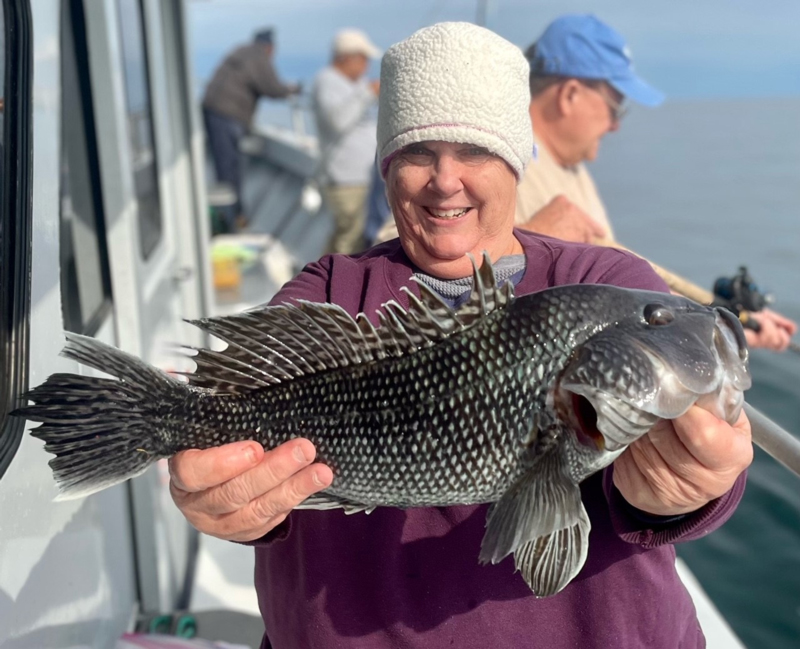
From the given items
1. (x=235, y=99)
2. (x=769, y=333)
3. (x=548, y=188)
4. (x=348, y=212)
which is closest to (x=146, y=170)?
(x=548, y=188)

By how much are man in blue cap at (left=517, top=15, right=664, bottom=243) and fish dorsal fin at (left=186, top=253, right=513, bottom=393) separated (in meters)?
1.80

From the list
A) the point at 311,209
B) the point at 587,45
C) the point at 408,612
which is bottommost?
the point at 311,209

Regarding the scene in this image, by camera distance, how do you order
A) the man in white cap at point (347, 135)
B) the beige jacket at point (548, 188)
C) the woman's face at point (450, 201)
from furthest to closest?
the man in white cap at point (347, 135) < the beige jacket at point (548, 188) < the woman's face at point (450, 201)

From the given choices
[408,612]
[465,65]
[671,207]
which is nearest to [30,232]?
[465,65]

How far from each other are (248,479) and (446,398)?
0.43 meters

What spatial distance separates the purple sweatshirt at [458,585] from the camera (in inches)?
66.8

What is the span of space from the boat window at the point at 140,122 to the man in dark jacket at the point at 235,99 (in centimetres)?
702

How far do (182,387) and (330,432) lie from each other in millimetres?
343

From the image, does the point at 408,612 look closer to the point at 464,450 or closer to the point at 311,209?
the point at 464,450

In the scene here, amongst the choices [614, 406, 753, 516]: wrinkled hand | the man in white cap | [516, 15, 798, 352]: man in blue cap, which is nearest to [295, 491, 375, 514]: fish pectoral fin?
[614, 406, 753, 516]: wrinkled hand

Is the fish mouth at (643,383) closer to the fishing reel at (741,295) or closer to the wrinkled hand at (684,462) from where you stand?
the wrinkled hand at (684,462)

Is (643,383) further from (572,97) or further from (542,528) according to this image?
(572,97)

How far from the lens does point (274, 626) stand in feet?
6.25

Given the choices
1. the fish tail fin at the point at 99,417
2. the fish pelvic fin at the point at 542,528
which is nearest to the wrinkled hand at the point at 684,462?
the fish pelvic fin at the point at 542,528
